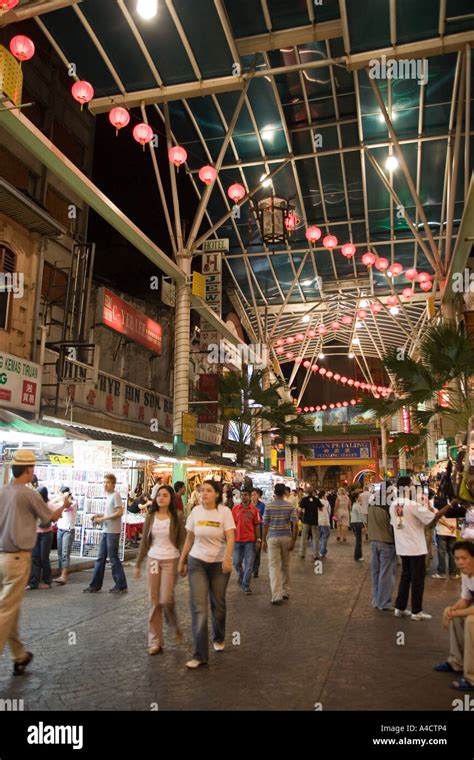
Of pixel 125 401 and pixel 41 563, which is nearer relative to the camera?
pixel 41 563

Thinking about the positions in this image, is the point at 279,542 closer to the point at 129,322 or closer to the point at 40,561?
the point at 40,561

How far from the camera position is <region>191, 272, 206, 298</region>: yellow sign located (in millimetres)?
19031

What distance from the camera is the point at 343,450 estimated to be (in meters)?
50.3

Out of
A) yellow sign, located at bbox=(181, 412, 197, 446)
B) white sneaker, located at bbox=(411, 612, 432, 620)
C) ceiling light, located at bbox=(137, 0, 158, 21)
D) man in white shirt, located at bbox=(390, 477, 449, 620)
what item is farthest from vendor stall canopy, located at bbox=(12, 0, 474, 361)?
white sneaker, located at bbox=(411, 612, 432, 620)

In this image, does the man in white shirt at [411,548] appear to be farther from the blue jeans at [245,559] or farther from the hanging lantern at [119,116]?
the hanging lantern at [119,116]

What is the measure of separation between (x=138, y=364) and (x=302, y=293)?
1331 cm

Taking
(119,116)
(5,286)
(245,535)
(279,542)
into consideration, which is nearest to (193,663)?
(279,542)

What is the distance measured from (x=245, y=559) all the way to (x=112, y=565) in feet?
7.21

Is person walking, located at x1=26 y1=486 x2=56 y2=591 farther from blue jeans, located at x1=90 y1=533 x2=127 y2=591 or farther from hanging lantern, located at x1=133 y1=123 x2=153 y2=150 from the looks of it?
hanging lantern, located at x1=133 y1=123 x2=153 y2=150

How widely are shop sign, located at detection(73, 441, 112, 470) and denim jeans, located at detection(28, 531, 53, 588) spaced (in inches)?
95.2

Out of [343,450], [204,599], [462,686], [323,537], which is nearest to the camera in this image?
[462,686]

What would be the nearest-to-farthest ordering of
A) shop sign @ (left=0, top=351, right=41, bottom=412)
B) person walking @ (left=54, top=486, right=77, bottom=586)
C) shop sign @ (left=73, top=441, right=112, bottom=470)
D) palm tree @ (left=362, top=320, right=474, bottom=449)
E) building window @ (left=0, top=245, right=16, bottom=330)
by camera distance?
person walking @ (left=54, top=486, right=77, bottom=586) → palm tree @ (left=362, top=320, right=474, bottom=449) → shop sign @ (left=73, top=441, right=112, bottom=470) → shop sign @ (left=0, top=351, right=41, bottom=412) → building window @ (left=0, top=245, right=16, bottom=330)

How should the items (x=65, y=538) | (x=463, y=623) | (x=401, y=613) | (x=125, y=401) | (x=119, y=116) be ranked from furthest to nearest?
(x=125, y=401) < (x=119, y=116) < (x=65, y=538) < (x=401, y=613) < (x=463, y=623)

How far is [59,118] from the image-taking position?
16891 millimetres
